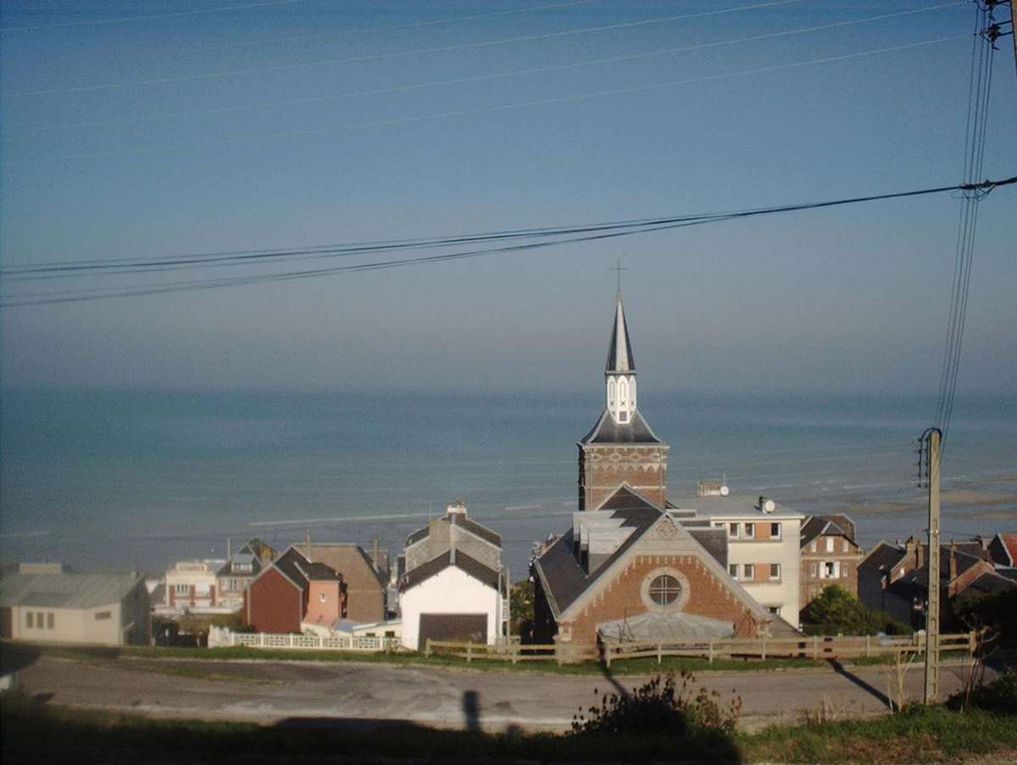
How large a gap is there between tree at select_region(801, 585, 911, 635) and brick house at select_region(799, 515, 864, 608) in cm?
402

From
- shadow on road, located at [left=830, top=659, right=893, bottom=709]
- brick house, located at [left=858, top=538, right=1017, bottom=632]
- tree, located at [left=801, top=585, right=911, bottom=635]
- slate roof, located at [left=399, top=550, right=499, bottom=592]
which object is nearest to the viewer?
shadow on road, located at [left=830, top=659, right=893, bottom=709]

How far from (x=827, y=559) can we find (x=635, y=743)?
32762 millimetres

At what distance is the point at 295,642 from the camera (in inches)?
744

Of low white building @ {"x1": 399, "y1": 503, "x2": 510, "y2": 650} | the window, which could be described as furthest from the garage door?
the window

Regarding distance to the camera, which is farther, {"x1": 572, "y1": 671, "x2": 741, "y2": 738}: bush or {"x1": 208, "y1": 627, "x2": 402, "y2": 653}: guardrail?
{"x1": 208, "y1": 627, "x2": 402, "y2": 653}: guardrail

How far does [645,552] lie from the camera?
73.4ft

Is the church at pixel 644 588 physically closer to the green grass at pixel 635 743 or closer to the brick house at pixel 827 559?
the green grass at pixel 635 743

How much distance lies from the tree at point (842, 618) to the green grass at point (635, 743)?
48.2 feet

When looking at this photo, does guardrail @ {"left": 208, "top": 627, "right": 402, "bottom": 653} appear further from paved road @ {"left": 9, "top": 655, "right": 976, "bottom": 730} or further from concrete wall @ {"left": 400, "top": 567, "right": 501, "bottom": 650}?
concrete wall @ {"left": 400, "top": 567, "right": 501, "bottom": 650}

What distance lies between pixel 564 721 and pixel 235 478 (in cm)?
2908

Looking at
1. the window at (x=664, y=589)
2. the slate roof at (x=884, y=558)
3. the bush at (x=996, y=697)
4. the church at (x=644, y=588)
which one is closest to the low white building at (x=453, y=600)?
the church at (x=644, y=588)

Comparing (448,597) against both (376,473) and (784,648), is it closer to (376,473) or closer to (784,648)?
(784,648)

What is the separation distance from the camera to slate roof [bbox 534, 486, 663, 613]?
23.0m

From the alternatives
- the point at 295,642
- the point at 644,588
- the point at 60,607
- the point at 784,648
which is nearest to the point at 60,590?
the point at 60,607
